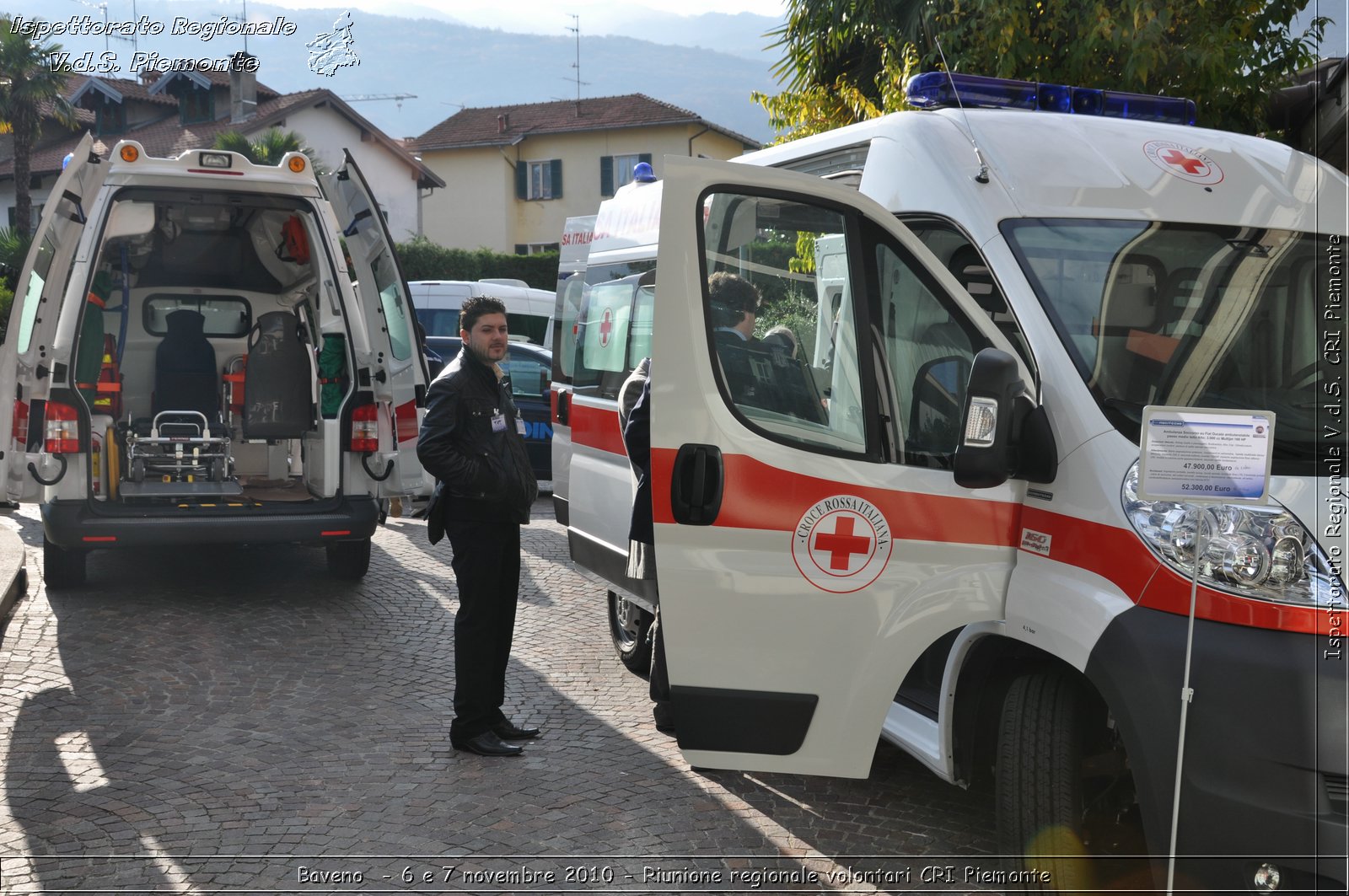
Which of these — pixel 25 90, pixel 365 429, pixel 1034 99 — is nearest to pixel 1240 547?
pixel 1034 99

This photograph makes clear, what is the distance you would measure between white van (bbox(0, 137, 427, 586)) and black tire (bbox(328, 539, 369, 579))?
0.05 feet

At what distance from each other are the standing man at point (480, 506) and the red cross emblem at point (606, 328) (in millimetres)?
1325

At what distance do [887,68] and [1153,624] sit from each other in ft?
21.6

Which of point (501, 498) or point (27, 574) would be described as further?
point (27, 574)

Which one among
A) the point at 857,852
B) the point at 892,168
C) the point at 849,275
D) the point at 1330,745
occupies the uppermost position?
the point at 892,168

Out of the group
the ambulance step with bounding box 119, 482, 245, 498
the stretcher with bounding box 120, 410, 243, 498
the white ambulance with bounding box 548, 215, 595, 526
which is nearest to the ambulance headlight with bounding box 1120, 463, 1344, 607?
the white ambulance with bounding box 548, 215, 595, 526

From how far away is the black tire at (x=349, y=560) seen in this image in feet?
26.6

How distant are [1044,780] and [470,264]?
108ft

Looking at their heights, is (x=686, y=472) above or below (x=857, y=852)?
above

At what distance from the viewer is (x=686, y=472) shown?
3.80m

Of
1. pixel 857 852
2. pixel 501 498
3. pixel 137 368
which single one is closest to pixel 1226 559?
pixel 857 852

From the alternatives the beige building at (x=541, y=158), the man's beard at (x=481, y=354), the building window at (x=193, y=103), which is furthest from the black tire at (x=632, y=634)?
the beige building at (x=541, y=158)

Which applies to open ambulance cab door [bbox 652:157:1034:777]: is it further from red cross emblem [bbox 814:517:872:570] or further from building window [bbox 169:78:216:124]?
building window [bbox 169:78:216:124]

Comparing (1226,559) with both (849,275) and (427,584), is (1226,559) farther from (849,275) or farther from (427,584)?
(427,584)
